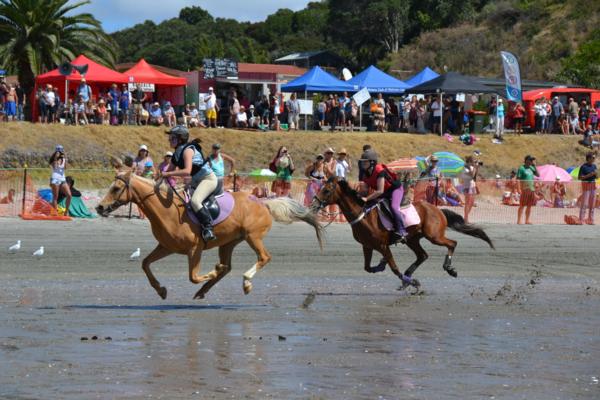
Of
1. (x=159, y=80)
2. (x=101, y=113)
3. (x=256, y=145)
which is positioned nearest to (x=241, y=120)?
(x=256, y=145)

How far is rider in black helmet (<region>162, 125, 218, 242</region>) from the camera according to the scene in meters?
14.8

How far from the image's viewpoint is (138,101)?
127 ft

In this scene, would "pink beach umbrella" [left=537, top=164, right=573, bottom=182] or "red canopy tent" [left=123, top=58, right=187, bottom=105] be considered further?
"red canopy tent" [left=123, top=58, right=187, bottom=105]

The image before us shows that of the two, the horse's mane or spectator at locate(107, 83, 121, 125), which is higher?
spectator at locate(107, 83, 121, 125)

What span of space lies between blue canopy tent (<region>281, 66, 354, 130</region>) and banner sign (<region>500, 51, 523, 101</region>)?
5595mm

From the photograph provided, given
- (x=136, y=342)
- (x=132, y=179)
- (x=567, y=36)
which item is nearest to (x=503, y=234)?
(x=132, y=179)

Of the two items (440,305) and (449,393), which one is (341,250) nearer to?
(440,305)

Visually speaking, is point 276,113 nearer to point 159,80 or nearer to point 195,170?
point 159,80

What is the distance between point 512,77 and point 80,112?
1539 centimetres

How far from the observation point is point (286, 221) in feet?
53.8

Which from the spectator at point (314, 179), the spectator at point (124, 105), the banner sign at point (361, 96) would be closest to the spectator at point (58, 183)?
the spectator at point (314, 179)

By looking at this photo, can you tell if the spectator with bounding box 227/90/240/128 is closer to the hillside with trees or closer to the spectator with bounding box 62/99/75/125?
the spectator with bounding box 62/99/75/125

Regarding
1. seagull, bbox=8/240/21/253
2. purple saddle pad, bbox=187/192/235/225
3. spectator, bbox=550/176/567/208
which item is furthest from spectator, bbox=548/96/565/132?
purple saddle pad, bbox=187/192/235/225

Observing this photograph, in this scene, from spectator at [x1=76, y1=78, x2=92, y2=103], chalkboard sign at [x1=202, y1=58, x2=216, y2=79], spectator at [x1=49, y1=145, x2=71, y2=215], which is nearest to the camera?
spectator at [x1=49, y1=145, x2=71, y2=215]
